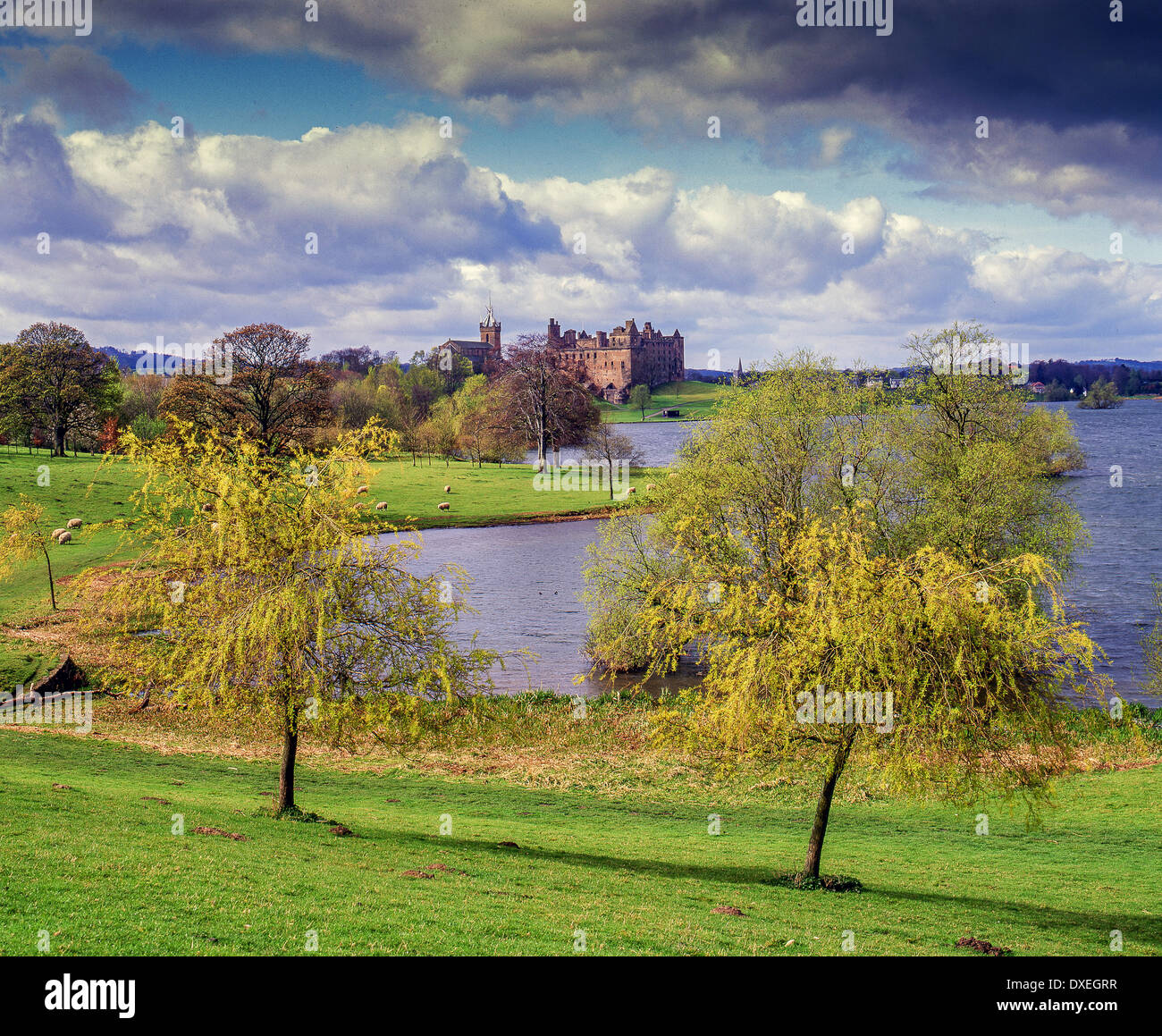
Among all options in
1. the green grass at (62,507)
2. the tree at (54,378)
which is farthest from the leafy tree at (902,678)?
the tree at (54,378)

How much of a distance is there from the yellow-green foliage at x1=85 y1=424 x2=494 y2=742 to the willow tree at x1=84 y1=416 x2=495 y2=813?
0.04 m

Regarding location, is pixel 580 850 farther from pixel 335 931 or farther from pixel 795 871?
pixel 335 931

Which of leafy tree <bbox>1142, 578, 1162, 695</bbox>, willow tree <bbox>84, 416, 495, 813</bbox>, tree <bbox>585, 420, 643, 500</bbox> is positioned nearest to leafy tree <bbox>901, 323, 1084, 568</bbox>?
leafy tree <bbox>1142, 578, 1162, 695</bbox>

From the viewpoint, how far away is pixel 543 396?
135 metres

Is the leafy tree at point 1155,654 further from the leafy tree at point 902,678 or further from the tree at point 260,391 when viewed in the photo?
the tree at point 260,391

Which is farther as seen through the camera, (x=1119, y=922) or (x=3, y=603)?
(x=3, y=603)

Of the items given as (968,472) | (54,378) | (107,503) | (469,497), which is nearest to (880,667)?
(968,472)

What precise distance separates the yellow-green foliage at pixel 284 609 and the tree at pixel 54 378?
9412cm

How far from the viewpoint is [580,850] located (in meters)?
23.8

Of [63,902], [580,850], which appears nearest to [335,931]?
[63,902]

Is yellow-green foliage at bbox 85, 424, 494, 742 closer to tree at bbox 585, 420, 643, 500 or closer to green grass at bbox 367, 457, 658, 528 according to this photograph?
green grass at bbox 367, 457, 658, 528

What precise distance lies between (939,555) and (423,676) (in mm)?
13031
